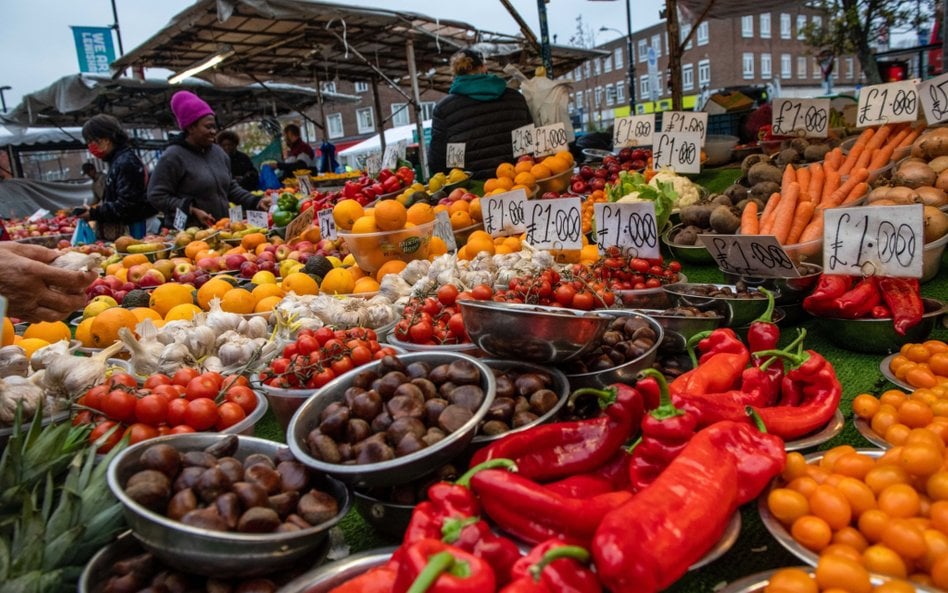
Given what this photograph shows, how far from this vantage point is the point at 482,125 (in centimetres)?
655

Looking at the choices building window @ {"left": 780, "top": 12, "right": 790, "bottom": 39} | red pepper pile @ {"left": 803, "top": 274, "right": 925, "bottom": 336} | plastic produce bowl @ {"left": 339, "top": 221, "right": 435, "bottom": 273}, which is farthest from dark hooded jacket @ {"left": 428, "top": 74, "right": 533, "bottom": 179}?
building window @ {"left": 780, "top": 12, "right": 790, "bottom": 39}

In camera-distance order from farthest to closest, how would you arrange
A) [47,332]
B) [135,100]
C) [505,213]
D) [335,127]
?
[335,127] < [135,100] < [505,213] < [47,332]

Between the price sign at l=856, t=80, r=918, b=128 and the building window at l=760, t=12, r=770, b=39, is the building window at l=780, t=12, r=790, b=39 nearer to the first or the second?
the building window at l=760, t=12, r=770, b=39

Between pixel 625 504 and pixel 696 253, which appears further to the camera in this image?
pixel 696 253

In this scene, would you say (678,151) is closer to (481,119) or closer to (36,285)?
(481,119)

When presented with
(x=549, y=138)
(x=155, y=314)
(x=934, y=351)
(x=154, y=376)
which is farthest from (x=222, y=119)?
(x=934, y=351)

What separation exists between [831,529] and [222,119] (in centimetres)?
1985

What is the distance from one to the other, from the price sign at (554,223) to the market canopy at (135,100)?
10355 mm

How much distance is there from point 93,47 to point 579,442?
22436 mm

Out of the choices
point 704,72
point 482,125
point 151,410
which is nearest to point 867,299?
point 151,410

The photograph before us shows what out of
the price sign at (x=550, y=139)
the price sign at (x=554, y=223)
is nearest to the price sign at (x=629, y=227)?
the price sign at (x=554, y=223)

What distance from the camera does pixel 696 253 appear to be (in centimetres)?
393

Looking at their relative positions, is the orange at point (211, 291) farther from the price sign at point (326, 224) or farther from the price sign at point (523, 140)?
the price sign at point (523, 140)

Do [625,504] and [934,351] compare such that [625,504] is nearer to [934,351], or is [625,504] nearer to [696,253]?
[934,351]
